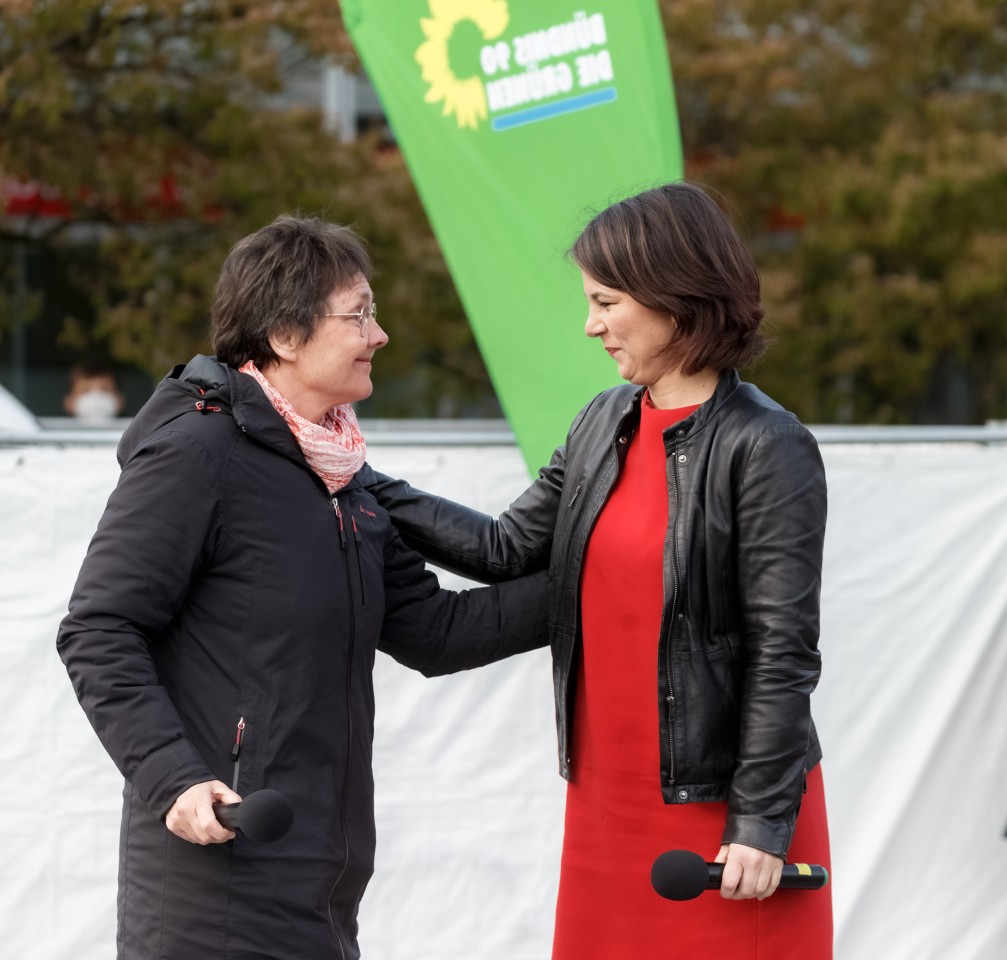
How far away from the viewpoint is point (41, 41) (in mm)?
11375

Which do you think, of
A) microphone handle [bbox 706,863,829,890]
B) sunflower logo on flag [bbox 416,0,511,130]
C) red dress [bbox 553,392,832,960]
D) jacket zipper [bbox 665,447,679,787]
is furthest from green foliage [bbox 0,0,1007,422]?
microphone handle [bbox 706,863,829,890]

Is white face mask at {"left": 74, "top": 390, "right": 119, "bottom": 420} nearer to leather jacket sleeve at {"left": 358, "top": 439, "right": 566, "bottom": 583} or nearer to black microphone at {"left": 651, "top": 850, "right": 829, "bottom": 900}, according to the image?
leather jacket sleeve at {"left": 358, "top": 439, "right": 566, "bottom": 583}

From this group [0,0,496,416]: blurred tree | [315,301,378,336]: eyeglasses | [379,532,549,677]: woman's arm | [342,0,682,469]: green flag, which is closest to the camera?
[315,301,378,336]: eyeglasses

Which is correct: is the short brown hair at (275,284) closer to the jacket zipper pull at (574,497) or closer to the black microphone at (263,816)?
the jacket zipper pull at (574,497)

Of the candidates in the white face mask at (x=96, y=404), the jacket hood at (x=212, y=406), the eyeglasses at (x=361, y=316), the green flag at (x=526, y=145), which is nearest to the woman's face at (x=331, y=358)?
the eyeglasses at (x=361, y=316)

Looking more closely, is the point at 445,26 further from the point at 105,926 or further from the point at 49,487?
the point at 105,926

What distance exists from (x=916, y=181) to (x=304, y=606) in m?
12.2

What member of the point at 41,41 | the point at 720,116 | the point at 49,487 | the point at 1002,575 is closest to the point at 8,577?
the point at 49,487

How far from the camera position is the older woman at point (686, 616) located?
97.0 inches

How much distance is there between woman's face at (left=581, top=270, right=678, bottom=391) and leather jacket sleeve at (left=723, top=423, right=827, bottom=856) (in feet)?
0.87

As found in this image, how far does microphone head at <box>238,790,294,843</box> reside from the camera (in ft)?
7.20

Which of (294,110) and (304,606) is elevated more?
(294,110)

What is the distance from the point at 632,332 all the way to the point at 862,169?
40.0 ft

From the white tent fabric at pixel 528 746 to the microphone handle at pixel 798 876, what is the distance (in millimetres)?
1518
